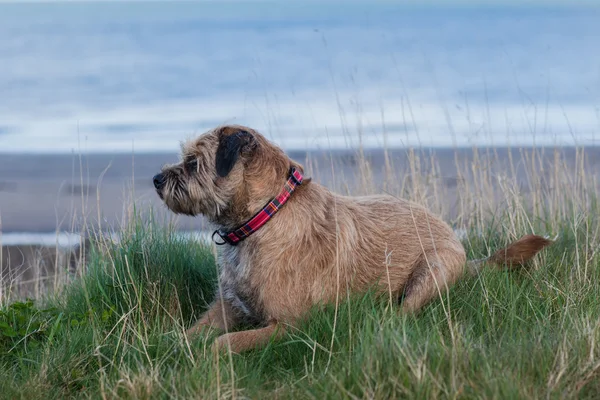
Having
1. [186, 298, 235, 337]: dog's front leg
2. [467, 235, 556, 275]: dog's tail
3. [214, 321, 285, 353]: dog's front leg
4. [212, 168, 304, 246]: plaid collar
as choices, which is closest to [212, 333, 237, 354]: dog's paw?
[214, 321, 285, 353]: dog's front leg

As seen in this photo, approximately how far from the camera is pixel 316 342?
4.05m

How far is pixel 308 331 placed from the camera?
4.42 m

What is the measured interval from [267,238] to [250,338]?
62 cm

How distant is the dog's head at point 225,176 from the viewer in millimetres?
4629

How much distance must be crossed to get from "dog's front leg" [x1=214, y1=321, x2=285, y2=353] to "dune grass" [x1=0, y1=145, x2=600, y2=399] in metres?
0.06

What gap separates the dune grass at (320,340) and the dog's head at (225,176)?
651 mm

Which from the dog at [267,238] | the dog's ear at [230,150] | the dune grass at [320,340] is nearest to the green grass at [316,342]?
the dune grass at [320,340]

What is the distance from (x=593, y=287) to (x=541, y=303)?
420mm

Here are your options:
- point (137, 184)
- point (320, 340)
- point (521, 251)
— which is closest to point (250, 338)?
point (320, 340)

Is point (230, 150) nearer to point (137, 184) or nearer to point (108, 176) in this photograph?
point (137, 184)

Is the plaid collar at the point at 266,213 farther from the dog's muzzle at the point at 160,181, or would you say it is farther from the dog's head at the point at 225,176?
the dog's muzzle at the point at 160,181

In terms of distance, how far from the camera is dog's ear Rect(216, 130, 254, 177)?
457cm

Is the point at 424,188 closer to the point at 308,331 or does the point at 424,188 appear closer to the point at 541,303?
the point at 541,303

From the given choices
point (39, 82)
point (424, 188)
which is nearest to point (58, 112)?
point (39, 82)
